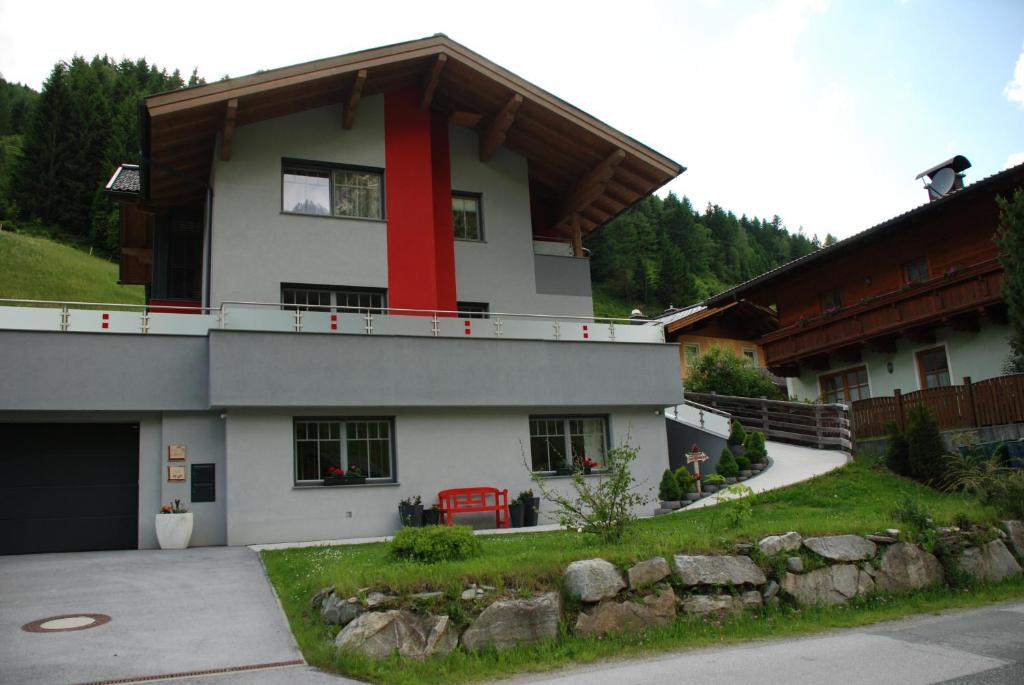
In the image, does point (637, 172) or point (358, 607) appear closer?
point (358, 607)

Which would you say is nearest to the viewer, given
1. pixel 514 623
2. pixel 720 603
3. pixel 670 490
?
pixel 514 623

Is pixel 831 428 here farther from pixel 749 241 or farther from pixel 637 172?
pixel 749 241

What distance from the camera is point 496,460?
18484 millimetres

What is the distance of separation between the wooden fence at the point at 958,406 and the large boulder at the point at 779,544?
1200 cm

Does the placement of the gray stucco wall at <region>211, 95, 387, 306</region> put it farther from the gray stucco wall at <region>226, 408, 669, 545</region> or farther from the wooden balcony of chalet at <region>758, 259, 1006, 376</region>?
the wooden balcony of chalet at <region>758, 259, 1006, 376</region>

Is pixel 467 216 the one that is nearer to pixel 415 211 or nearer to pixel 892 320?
pixel 415 211

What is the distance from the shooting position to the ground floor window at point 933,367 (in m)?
26.8

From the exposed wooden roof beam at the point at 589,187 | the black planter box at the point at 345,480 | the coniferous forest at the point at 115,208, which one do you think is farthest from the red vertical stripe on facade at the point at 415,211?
the coniferous forest at the point at 115,208

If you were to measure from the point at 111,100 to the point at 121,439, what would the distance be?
65.3 meters

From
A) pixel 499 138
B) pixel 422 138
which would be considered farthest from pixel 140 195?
pixel 499 138

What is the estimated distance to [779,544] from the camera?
10.5m

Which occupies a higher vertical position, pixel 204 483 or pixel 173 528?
pixel 204 483

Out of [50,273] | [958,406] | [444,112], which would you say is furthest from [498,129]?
[50,273]

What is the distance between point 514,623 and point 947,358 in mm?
22192
